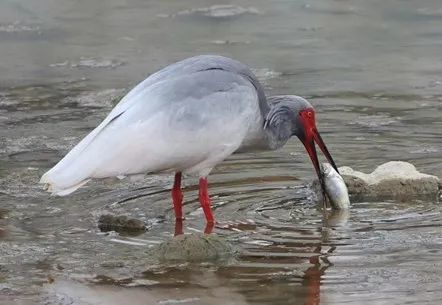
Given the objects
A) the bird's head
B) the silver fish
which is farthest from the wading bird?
the silver fish

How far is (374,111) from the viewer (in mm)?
10133

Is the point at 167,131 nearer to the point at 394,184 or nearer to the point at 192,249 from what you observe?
the point at 192,249

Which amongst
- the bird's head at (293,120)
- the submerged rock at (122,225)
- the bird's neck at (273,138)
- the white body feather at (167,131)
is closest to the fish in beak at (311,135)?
the bird's head at (293,120)

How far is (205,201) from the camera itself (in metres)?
7.37

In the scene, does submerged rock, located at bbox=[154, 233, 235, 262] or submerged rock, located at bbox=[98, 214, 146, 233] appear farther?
submerged rock, located at bbox=[98, 214, 146, 233]

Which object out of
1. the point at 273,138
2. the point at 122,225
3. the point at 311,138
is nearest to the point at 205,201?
the point at 122,225

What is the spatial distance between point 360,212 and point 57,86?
4.44m

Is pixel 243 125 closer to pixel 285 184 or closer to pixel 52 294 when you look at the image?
pixel 285 184

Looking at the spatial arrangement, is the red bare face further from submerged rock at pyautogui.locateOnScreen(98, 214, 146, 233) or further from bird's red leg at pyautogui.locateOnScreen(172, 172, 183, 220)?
submerged rock at pyautogui.locateOnScreen(98, 214, 146, 233)

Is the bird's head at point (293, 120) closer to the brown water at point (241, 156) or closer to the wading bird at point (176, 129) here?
the wading bird at point (176, 129)

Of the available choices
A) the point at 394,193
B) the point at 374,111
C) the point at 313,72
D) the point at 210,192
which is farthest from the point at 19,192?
the point at 313,72

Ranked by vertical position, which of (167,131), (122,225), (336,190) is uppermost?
(167,131)

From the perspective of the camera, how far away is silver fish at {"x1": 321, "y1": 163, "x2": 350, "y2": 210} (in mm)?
7539

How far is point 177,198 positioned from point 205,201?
196mm
